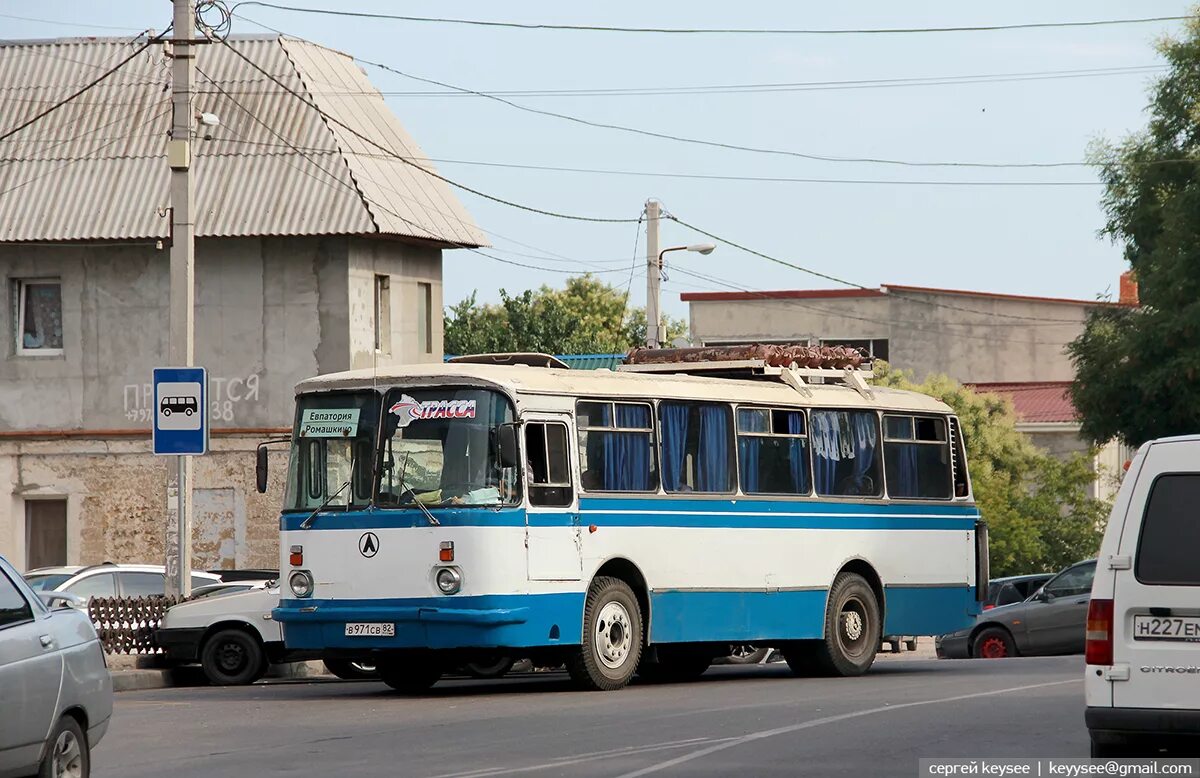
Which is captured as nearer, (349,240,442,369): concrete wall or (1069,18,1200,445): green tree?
(349,240,442,369): concrete wall

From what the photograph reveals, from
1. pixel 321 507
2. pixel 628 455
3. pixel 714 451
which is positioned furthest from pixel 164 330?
pixel 628 455

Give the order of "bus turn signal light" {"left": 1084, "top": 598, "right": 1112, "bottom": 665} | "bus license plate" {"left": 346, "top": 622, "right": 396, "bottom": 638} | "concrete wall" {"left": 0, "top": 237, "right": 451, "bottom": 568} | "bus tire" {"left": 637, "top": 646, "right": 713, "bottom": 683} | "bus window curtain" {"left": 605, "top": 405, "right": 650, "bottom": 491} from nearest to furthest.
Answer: "bus turn signal light" {"left": 1084, "top": 598, "right": 1112, "bottom": 665}, "bus license plate" {"left": 346, "top": 622, "right": 396, "bottom": 638}, "bus window curtain" {"left": 605, "top": 405, "right": 650, "bottom": 491}, "bus tire" {"left": 637, "top": 646, "right": 713, "bottom": 683}, "concrete wall" {"left": 0, "top": 237, "right": 451, "bottom": 568}

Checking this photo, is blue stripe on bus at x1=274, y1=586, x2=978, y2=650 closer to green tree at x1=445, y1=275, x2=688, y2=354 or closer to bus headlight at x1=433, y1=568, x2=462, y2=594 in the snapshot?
bus headlight at x1=433, y1=568, x2=462, y2=594

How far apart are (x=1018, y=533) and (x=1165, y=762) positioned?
3791 centimetres

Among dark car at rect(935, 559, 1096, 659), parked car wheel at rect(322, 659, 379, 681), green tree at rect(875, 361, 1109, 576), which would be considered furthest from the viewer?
green tree at rect(875, 361, 1109, 576)

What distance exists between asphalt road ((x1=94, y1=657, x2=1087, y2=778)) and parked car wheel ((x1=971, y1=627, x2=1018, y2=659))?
10.5 m

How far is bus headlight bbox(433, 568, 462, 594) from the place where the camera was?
17.4m

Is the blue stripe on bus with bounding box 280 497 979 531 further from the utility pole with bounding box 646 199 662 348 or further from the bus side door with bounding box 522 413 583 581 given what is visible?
the utility pole with bounding box 646 199 662 348

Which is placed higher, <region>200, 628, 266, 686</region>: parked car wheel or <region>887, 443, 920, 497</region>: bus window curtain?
<region>887, 443, 920, 497</region>: bus window curtain

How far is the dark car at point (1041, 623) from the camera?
29766 millimetres

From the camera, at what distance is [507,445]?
56.5 feet

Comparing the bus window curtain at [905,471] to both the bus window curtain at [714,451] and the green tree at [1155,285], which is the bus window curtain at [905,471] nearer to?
the bus window curtain at [714,451]

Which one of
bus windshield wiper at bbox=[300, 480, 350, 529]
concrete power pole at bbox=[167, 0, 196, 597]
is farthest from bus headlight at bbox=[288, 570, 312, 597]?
concrete power pole at bbox=[167, 0, 196, 597]

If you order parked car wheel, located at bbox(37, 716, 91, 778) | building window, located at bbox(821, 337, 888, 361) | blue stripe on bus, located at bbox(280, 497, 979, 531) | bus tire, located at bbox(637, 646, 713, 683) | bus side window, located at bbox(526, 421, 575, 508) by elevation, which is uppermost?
building window, located at bbox(821, 337, 888, 361)
